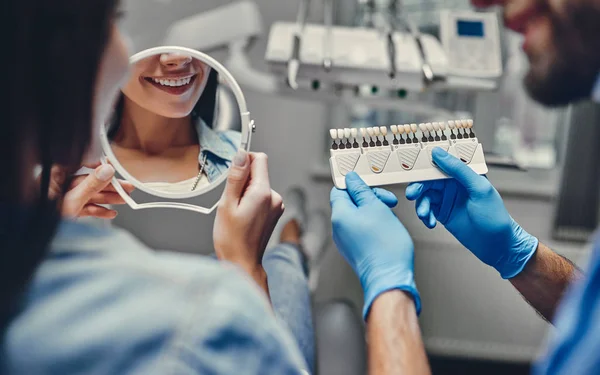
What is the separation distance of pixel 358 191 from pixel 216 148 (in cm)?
21

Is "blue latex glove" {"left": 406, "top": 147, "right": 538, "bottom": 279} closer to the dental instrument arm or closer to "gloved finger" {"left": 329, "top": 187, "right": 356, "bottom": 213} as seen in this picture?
"gloved finger" {"left": 329, "top": 187, "right": 356, "bottom": 213}

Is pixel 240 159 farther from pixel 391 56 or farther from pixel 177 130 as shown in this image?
pixel 391 56

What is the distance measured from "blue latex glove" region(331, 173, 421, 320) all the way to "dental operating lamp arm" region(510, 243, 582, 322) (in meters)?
0.25

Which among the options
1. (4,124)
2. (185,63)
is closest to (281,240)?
(185,63)

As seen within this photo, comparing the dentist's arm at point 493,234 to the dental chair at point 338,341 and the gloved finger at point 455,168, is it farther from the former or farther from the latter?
the dental chair at point 338,341

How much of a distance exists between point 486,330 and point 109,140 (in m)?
1.58

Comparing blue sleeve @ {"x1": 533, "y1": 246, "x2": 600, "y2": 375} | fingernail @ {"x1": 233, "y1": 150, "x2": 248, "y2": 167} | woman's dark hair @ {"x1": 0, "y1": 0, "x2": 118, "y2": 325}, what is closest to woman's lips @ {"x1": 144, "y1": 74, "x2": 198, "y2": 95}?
fingernail @ {"x1": 233, "y1": 150, "x2": 248, "y2": 167}

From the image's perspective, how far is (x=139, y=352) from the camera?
1.29 feet

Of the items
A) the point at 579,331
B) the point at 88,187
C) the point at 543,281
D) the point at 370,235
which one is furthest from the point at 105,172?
Result: the point at 543,281

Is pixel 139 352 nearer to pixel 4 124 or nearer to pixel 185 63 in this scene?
pixel 4 124

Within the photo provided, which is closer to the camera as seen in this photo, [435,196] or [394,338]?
[394,338]

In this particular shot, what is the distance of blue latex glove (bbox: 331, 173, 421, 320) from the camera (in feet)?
2.27

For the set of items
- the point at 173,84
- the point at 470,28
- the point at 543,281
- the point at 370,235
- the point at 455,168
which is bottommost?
the point at 543,281

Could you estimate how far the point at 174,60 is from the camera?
680 millimetres
